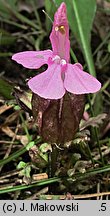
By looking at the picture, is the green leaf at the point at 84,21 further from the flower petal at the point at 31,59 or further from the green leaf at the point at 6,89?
the flower petal at the point at 31,59

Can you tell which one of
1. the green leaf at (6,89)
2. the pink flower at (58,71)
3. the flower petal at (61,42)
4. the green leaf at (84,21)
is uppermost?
the green leaf at (84,21)

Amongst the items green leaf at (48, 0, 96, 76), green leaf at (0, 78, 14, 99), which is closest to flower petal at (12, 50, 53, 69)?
green leaf at (0, 78, 14, 99)

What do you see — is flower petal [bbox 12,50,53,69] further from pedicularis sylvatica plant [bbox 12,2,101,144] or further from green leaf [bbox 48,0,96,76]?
green leaf [bbox 48,0,96,76]

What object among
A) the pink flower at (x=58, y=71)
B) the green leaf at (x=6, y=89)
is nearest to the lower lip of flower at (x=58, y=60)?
the pink flower at (x=58, y=71)

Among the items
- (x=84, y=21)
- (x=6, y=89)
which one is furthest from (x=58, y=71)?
(x=84, y=21)

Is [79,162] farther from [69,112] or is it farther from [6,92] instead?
[6,92]

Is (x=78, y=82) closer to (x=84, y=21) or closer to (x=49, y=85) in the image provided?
(x=49, y=85)

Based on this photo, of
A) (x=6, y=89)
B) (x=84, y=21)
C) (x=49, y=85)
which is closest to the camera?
(x=49, y=85)

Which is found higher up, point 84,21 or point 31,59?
point 84,21
